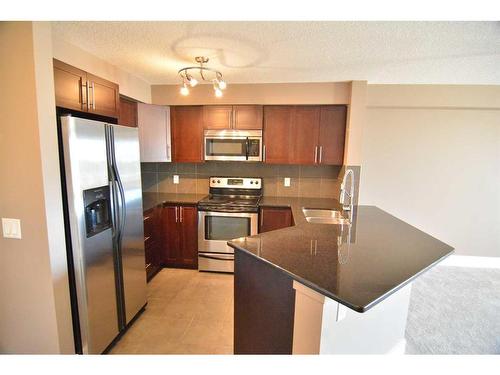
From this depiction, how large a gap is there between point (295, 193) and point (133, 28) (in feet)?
8.41

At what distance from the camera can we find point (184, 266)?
3080mm

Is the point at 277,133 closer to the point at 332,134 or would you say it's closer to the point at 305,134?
the point at 305,134

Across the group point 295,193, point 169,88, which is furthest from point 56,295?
point 295,193

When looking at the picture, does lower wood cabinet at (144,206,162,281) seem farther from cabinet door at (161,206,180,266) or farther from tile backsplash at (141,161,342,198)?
tile backsplash at (141,161,342,198)

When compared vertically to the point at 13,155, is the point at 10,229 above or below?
below

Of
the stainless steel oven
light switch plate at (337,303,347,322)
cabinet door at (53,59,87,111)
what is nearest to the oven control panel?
the stainless steel oven

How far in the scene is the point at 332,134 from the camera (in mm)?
2949

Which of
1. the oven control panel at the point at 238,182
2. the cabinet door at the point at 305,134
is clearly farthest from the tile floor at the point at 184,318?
the cabinet door at the point at 305,134

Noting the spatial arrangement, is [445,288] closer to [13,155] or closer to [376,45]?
[376,45]

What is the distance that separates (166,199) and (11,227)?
1.75m

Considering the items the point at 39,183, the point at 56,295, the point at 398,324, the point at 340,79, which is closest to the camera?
the point at 39,183

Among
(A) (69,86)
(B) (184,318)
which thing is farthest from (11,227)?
(B) (184,318)

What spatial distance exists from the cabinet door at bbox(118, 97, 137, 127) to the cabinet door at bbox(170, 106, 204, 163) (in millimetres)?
514
